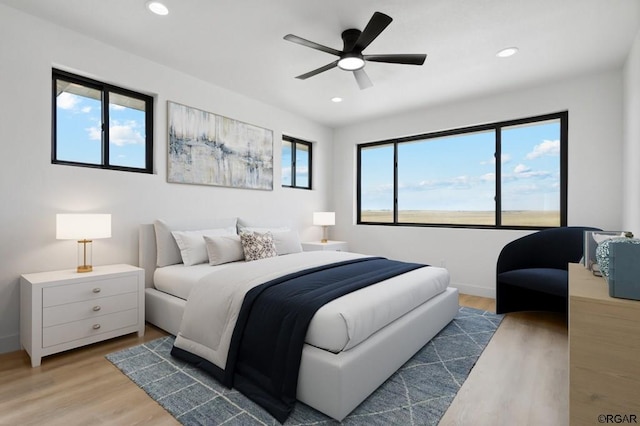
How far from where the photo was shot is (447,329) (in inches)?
116

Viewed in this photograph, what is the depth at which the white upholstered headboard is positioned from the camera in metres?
3.12

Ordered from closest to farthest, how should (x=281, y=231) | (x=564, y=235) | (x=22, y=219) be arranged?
(x=22, y=219), (x=564, y=235), (x=281, y=231)

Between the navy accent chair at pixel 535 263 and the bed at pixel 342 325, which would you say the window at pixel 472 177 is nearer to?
the navy accent chair at pixel 535 263

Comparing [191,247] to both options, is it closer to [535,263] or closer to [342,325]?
[342,325]

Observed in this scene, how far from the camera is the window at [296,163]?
16.5 feet

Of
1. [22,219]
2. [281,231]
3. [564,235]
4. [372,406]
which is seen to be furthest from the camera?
[281,231]

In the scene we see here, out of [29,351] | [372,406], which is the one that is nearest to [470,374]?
[372,406]

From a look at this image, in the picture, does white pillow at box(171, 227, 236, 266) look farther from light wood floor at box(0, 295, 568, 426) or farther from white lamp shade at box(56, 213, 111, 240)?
light wood floor at box(0, 295, 568, 426)

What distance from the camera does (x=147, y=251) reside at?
3.14 meters

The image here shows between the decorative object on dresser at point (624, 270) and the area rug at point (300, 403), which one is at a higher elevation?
the decorative object on dresser at point (624, 270)

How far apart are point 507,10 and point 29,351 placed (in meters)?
4.27

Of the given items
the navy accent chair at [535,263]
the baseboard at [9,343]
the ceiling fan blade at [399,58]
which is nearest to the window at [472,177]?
the navy accent chair at [535,263]

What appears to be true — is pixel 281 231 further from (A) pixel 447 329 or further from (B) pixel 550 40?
(B) pixel 550 40

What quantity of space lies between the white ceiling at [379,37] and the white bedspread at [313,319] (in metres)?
1.98
